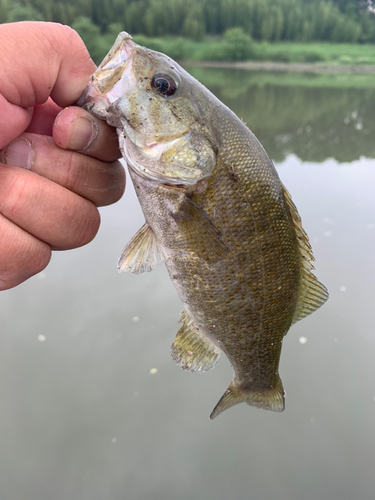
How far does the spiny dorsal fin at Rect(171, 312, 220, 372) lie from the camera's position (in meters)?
1.75

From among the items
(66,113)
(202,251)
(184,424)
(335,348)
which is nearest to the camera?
(66,113)

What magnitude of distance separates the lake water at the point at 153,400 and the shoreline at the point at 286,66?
2996cm

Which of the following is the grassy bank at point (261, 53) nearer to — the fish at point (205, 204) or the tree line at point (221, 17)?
the tree line at point (221, 17)

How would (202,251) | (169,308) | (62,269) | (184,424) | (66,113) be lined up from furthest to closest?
(62,269) → (169,308) → (184,424) → (202,251) → (66,113)

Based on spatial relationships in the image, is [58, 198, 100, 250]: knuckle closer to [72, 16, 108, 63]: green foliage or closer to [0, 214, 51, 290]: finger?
[0, 214, 51, 290]: finger

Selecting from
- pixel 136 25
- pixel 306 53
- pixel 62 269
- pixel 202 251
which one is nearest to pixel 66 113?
pixel 202 251

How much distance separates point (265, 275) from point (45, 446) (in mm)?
2626

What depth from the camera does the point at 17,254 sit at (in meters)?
1.35

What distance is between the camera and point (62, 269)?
4438 millimetres

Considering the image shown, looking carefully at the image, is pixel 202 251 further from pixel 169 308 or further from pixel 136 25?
pixel 136 25

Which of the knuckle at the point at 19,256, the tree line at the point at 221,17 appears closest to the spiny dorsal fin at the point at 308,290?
the knuckle at the point at 19,256

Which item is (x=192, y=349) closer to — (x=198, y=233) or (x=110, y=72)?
(x=198, y=233)

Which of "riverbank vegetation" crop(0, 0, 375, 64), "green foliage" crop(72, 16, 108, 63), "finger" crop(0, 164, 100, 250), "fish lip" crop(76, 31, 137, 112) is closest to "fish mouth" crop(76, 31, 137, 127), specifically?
"fish lip" crop(76, 31, 137, 112)

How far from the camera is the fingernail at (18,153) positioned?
4.35ft
